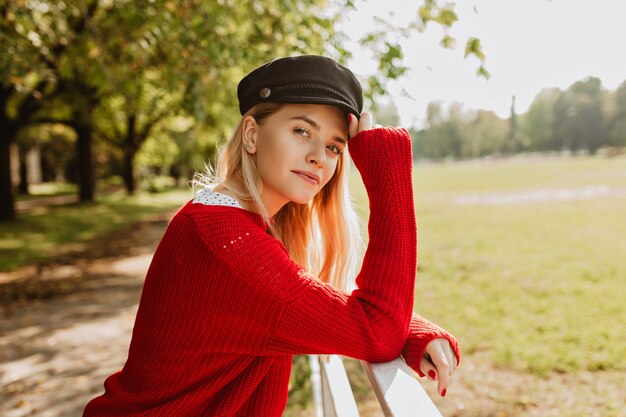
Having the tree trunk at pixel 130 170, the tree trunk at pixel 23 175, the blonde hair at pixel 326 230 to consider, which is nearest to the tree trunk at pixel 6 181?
the tree trunk at pixel 130 170

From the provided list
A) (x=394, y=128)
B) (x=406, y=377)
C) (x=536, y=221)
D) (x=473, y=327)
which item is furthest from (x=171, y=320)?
(x=536, y=221)

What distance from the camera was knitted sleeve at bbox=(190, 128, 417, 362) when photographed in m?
1.38

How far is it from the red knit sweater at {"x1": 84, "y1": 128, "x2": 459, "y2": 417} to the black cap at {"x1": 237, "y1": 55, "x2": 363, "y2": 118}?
0.17m

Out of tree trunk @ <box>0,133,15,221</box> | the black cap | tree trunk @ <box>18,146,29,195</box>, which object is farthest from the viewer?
tree trunk @ <box>18,146,29,195</box>

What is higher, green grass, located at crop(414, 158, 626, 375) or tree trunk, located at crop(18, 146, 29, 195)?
tree trunk, located at crop(18, 146, 29, 195)

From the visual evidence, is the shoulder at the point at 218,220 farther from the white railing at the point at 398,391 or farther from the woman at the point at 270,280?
the white railing at the point at 398,391

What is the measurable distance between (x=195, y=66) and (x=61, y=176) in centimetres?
5469

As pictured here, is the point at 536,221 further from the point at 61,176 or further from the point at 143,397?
the point at 61,176

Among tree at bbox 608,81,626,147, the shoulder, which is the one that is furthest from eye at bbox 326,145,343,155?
tree at bbox 608,81,626,147

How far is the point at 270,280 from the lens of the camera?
1.37 meters

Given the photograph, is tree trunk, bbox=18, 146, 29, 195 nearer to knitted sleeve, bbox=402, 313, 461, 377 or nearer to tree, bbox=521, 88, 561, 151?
knitted sleeve, bbox=402, 313, 461, 377

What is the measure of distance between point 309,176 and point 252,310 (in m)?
0.60

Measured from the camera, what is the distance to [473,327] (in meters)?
6.07

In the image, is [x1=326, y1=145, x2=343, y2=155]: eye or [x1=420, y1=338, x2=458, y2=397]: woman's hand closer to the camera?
[x1=420, y1=338, x2=458, y2=397]: woman's hand
